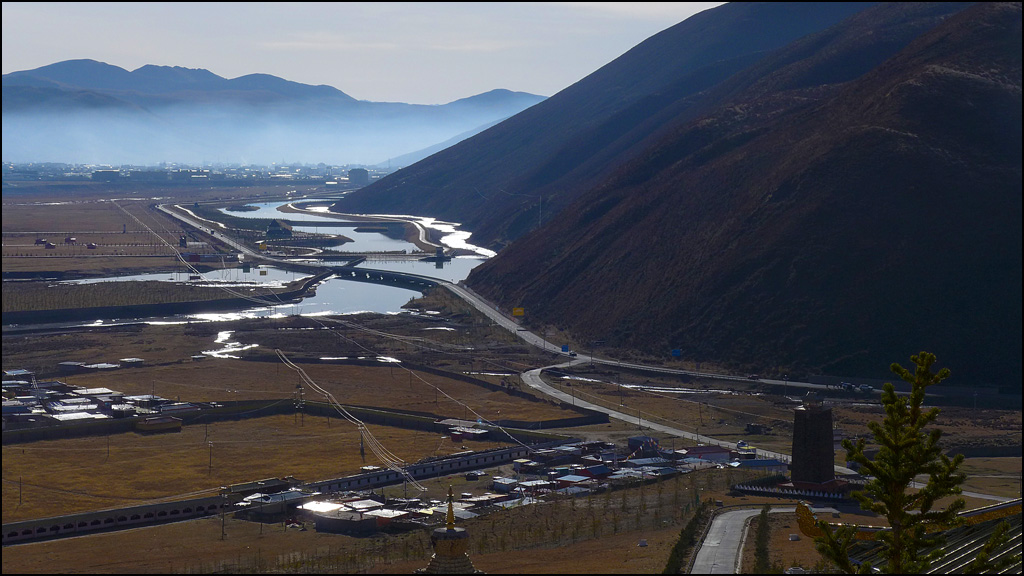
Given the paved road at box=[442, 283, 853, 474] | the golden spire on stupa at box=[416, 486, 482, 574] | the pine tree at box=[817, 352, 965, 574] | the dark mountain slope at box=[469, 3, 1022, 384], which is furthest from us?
the dark mountain slope at box=[469, 3, 1022, 384]

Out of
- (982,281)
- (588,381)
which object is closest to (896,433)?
(588,381)

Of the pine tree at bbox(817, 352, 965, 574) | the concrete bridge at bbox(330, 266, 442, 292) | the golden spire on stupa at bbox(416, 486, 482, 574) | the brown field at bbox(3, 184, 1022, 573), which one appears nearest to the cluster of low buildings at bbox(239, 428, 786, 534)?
the brown field at bbox(3, 184, 1022, 573)

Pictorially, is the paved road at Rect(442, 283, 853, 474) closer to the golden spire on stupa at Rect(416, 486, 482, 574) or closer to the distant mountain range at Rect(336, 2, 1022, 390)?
the distant mountain range at Rect(336, 2, 1022, 390)

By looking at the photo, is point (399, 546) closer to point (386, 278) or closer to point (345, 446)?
point (345, 446)

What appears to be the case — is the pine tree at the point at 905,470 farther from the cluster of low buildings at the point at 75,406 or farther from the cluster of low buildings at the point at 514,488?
the cluster of low buildings at the point at 75,406

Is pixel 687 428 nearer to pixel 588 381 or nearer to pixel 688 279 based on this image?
pixel 588 381

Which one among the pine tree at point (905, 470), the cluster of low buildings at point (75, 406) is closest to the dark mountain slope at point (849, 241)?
the cluster of low buildings at point (75, 406)
